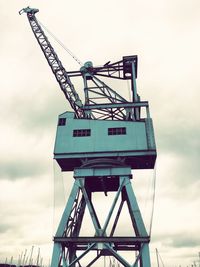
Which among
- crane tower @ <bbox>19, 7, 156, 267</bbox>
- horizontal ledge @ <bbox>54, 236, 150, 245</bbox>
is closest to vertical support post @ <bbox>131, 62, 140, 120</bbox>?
crane tower @ <bbox>19, 7, 156, 267</bbox>

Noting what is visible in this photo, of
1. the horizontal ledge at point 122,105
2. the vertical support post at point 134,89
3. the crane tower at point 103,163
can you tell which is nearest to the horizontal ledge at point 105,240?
the crane tower at point 103,163

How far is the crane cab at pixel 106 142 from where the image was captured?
27297 millimetres

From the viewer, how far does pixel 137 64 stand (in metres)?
33.0

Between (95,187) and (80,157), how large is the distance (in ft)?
18.4

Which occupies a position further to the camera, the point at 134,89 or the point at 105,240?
the point at 134,89

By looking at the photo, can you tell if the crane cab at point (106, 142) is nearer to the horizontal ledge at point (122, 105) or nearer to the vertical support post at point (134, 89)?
the vertical support post at point (134, 89)

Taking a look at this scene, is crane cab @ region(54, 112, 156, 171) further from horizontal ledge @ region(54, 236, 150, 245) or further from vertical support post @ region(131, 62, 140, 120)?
horizontal ledge @ region(54, 236, 150, 245)

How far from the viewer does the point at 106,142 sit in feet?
91.7

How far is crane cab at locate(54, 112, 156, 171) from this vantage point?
27297mm

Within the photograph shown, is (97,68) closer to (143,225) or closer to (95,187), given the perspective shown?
(95,187)

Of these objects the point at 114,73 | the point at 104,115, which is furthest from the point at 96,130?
the point at 114,73

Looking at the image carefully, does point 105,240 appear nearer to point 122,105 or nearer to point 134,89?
point 122,105

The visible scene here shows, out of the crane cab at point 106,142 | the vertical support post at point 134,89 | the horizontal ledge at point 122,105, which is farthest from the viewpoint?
the vertical support post at point 134,89

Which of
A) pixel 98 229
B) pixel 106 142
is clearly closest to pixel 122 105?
pixel 106 142
